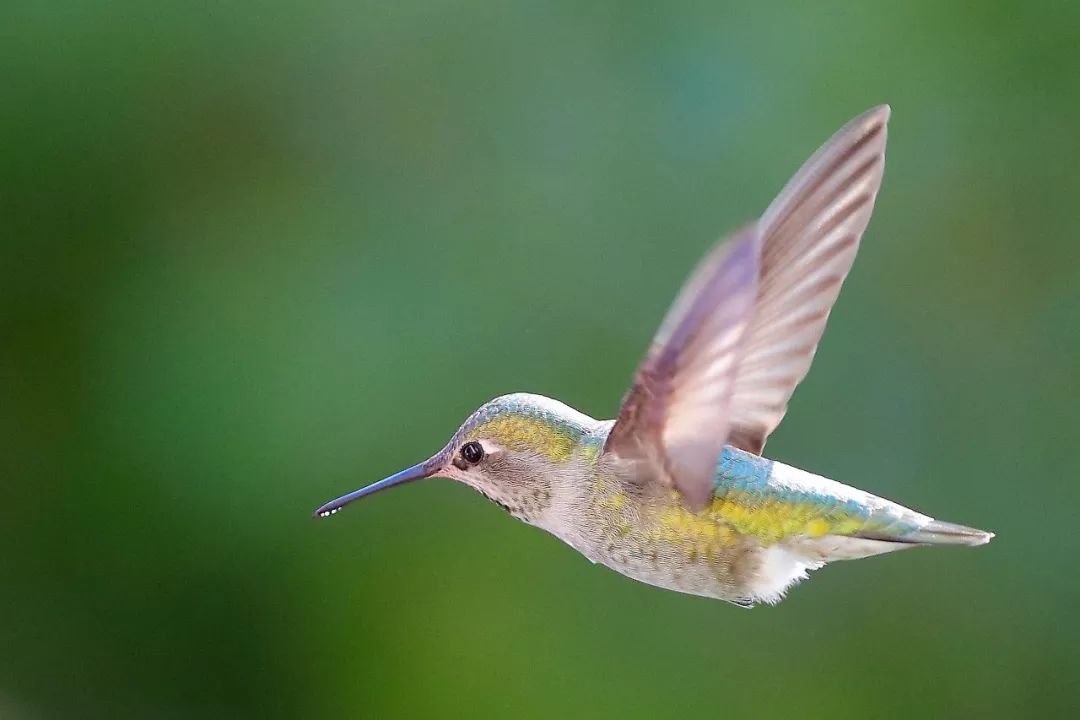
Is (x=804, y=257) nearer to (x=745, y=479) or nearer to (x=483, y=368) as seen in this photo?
(x=745, y=479)

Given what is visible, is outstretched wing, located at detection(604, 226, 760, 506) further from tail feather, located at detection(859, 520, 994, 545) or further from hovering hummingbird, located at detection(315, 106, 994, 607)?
tail feather, located at detection(859, 520, 994, 545)

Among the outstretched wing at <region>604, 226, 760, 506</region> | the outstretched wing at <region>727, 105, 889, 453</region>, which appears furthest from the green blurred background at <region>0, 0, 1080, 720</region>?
the outstretched wing at <region>604, 226, 760, 506</region>

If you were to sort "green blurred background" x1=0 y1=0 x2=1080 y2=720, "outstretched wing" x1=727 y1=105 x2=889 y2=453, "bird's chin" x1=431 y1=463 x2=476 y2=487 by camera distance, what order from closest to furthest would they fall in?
"outstretched wing" x1=727 y1=105 x2=889 y2=453 < "bird's chin" x1=431 y1=463 x2=476 y2=487 < "green blurred background" x1=0 y1=0 x2=1080 y2=720

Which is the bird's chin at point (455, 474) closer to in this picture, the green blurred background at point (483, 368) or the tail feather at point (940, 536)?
the tail feather at point (940, 536)

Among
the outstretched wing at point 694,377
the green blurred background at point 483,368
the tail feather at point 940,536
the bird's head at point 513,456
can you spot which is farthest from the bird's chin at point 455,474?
the green blurred background at point 483,368

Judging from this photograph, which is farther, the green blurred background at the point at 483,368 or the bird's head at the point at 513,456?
the green blurred background at the point at 483,368

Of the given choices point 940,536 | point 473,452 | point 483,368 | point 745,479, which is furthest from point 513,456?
point 483,368

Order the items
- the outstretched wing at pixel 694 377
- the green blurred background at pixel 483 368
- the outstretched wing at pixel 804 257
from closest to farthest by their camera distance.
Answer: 1. the outstretched wing at pixel 694 377
2. the outstretched wing at pixel 804 257
3. the green blurred background at pixel 483 368
